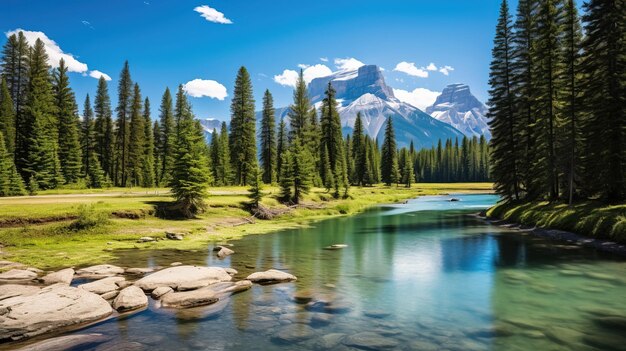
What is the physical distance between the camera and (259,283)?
17969mm

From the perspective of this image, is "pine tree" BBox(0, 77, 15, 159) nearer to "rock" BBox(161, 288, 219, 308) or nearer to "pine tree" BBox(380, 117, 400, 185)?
"rock" BBox(161, 288, 219, 308)

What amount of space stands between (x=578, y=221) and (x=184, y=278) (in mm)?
28661

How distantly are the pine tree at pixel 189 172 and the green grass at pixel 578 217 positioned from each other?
31079mm

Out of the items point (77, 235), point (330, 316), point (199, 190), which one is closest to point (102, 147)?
point (199, 190)

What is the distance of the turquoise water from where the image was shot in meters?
11.4

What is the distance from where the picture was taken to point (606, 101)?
98.1 feet

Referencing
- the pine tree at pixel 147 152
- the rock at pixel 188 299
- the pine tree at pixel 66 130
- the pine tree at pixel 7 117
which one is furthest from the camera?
the pine tree at pixel 147 152

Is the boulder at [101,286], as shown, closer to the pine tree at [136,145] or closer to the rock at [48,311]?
the rock at [48,311]

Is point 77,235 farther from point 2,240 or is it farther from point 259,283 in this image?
point 259,283

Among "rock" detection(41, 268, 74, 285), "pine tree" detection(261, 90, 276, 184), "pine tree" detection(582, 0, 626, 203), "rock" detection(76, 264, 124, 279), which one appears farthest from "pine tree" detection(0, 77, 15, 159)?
"pine tree" detection(582, 0, 626, 203)

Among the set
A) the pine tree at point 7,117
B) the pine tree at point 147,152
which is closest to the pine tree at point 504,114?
the pine tree at point 147,152

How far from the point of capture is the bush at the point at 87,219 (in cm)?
2875

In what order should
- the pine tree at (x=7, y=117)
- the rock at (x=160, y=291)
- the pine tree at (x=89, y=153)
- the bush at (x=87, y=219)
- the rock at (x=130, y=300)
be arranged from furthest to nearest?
the pine tree at (x=89, y=153), the pine tree at (x=7, y=117), the bush at (x=87, y=219), the rock at (x=160, y=291), the rock at (x=130, y=300)

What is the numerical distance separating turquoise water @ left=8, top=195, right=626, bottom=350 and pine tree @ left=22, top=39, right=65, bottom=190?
36585 millimetres
